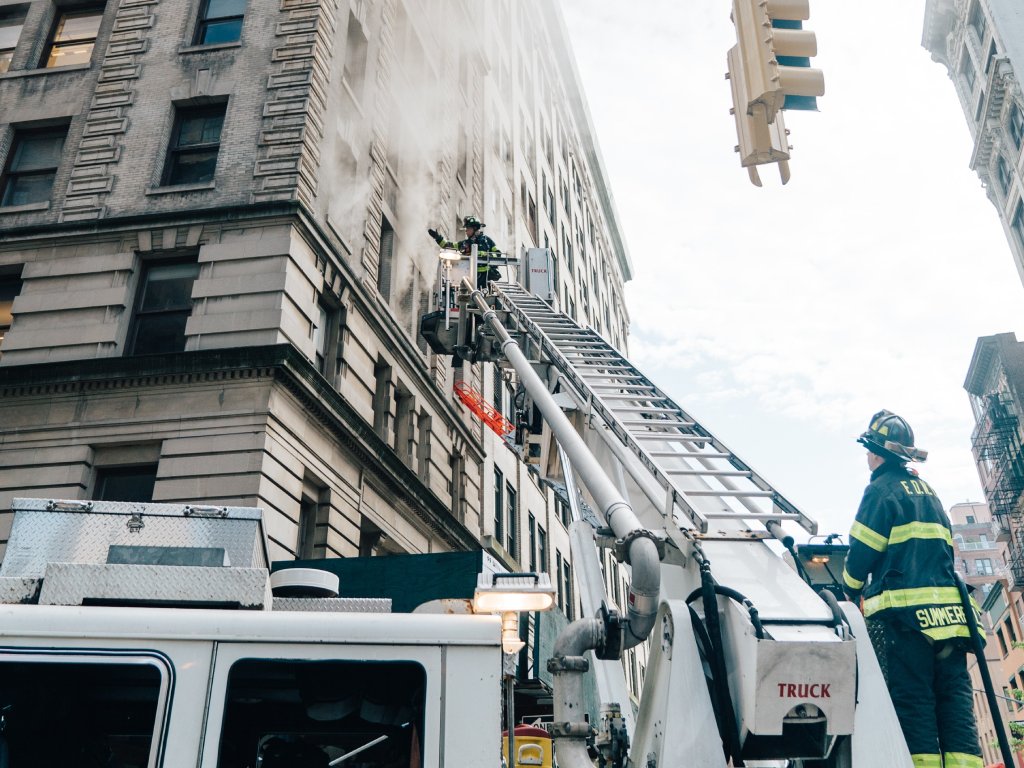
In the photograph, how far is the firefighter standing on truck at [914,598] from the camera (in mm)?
4535

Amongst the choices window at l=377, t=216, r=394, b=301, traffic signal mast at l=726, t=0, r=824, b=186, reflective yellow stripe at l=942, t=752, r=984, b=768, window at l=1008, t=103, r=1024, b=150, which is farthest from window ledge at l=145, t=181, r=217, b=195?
window at l=1008, t=103, r=1024, b=150

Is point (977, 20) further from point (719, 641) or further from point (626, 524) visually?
point (719, 641)

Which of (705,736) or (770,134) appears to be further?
(770,134)

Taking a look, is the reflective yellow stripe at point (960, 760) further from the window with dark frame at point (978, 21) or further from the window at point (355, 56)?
the window with dark frame at point (978, 21)

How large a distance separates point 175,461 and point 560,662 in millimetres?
10374

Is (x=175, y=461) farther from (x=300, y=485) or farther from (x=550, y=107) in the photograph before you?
(x=550, y=107)

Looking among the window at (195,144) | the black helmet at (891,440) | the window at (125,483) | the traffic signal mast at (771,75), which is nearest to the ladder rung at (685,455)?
the black helmet at (891,440)

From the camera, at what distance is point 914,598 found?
189 inches

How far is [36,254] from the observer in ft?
50.9

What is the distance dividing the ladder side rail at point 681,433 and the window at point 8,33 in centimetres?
1591

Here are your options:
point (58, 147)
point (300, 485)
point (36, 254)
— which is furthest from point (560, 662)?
point (58, 147)

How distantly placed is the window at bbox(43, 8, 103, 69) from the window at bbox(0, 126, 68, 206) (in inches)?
75.4

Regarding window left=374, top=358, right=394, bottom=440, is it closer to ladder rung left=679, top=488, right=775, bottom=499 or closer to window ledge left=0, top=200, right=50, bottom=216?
window ledge left=0, top=200, right=50, bottom=216

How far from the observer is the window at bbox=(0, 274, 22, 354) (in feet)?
50.2
